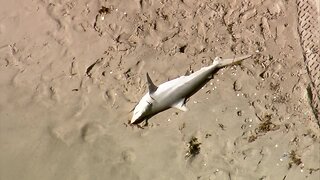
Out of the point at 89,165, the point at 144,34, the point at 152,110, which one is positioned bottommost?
the point at 89,165

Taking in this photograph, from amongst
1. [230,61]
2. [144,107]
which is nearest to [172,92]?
[144,107]

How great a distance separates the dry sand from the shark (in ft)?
0.30

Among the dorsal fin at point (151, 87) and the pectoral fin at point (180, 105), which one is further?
the pectoral fin at point (180, 105)

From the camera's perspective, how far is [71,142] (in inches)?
202

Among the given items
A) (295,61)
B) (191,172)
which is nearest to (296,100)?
(295,61)

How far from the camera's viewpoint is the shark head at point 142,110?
199 inches

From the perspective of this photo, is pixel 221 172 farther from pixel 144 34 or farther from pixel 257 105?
pixel 144 34

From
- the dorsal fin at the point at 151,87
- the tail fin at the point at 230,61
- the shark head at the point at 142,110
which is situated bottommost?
the shark head at the point at 142,110

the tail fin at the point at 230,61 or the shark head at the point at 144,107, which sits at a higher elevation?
the tail fin at the point at 230,61

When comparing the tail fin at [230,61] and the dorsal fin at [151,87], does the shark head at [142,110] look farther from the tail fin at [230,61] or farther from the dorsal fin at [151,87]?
the tail fin at [230,61]

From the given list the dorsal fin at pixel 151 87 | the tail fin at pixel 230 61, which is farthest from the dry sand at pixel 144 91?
the dorsal fin at pixel 151 87

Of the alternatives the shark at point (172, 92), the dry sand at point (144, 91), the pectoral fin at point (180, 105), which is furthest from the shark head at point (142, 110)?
the pectoral fin at point (180, 105)

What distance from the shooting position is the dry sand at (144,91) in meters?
5.12

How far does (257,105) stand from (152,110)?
1117mm
